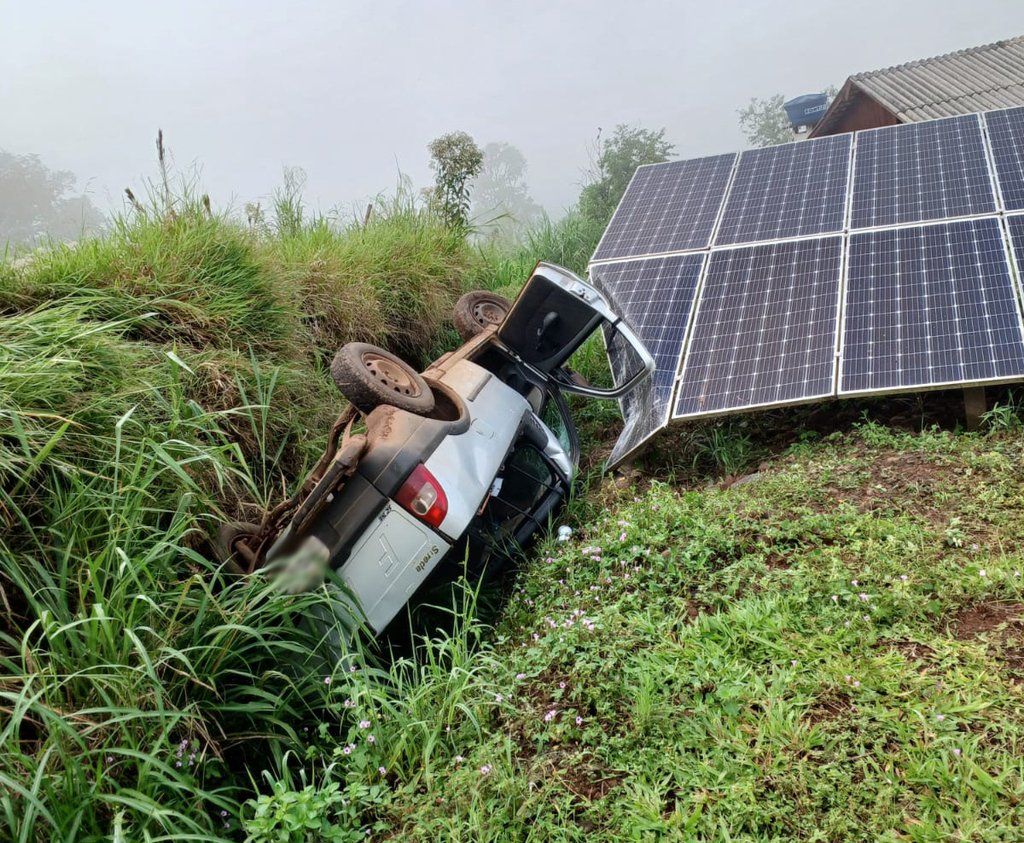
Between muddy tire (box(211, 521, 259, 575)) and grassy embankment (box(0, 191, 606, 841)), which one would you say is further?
muddy tire (box(211, 521, 259, 575))

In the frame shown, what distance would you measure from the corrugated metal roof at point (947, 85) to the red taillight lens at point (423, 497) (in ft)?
49.9

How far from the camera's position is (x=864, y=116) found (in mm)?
19312

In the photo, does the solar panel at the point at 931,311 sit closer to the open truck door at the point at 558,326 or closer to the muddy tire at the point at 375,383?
the open truck door at the point at 558,326

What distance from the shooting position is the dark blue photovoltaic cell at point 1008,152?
6344 mm

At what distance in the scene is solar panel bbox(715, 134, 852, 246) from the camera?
7.12 meters

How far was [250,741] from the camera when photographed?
3.49 m

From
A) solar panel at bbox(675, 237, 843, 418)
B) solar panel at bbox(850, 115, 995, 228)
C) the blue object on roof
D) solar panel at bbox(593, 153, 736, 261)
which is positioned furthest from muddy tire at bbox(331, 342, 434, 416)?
the blue object on roof

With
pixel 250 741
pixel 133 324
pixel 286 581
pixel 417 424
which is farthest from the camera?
pixel 133 324

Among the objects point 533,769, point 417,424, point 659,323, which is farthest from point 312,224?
point 533,769

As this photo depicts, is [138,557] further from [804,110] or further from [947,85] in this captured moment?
[804,110]

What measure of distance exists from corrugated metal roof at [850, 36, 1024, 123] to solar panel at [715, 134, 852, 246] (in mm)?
9132

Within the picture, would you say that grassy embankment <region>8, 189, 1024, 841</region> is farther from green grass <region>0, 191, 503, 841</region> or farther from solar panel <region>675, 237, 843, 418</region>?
solar panel <region>675, 237, 843, 418</region>

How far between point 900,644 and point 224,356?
461 cm

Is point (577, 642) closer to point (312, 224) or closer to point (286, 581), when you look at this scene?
point (286, 581)
